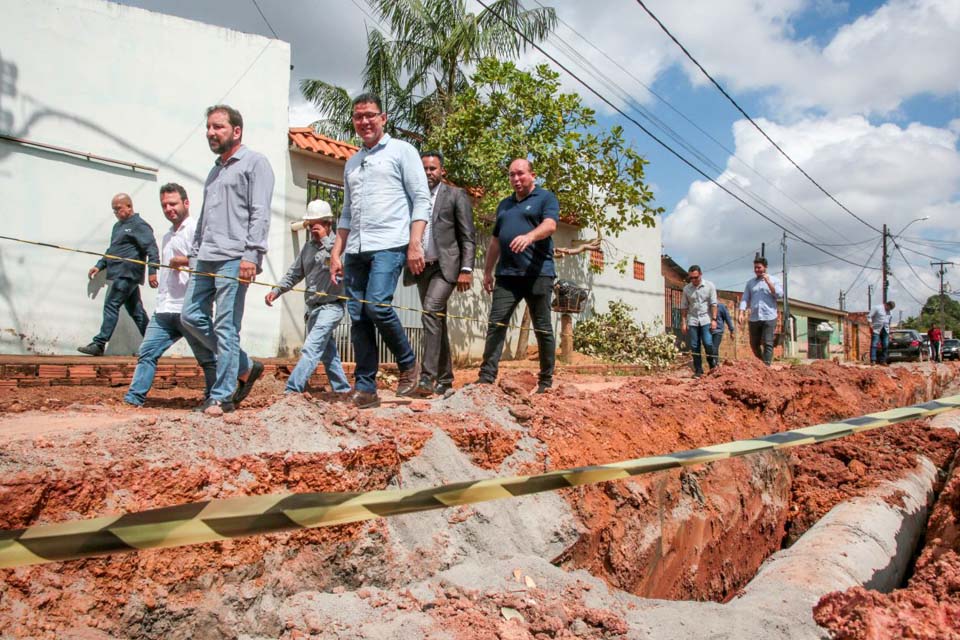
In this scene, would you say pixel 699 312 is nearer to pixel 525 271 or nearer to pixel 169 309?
pixel 525 271

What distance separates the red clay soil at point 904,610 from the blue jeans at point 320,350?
2922 millimetres

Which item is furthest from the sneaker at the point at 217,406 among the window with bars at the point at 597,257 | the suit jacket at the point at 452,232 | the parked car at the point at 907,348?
the parked car at the point at 907,348

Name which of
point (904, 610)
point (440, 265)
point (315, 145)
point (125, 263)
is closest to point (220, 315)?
point (440, 265)

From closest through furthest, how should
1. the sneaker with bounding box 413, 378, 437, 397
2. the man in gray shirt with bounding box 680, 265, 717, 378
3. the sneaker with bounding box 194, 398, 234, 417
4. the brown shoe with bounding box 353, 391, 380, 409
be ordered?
the sneaker with bounding box 194, 398, 234, 417
the brown shoe with bounding box 353, 391, 380, 409
the sneaker with bounding box 413, 378, 437, 397
the man in gray shirt with bounding box 680, 265, 717, 378

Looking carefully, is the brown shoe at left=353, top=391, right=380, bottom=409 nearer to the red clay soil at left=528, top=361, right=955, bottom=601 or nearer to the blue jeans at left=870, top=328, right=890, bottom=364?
the red clay soil at left=528, top=361, right=955, bottom=601

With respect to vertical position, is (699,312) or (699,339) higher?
(699,312)

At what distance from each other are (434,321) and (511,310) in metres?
0.58

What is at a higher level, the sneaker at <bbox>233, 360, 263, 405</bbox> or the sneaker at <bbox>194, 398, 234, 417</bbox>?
the sneaker at <bbox>233, 360, 263, 405</bbox>

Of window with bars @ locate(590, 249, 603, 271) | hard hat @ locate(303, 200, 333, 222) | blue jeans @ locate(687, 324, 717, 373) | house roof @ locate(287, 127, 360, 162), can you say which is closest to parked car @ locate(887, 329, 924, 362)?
window with bars @ locate(590, 249, 603, 271)

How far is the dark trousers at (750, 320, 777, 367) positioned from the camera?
352 inches

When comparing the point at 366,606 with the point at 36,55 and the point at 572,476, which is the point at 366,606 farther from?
the point at 36,55

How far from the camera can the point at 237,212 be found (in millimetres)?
3787

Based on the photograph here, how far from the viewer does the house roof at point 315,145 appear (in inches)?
361

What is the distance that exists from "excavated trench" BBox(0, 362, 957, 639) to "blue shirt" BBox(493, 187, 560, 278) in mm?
783
